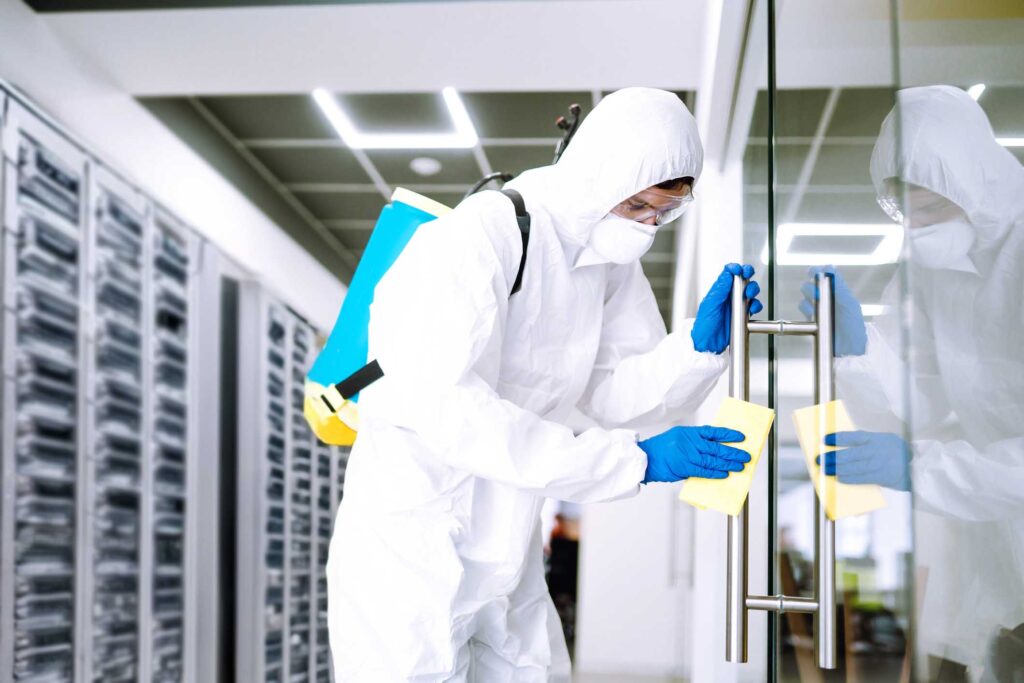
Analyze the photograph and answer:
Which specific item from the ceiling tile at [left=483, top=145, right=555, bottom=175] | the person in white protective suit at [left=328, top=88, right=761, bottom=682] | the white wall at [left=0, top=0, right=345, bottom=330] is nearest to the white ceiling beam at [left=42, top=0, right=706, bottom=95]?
the white wall at [left=0, top=0, right=345, bottom=330]

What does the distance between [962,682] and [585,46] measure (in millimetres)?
3025

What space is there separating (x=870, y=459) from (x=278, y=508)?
16.5ft

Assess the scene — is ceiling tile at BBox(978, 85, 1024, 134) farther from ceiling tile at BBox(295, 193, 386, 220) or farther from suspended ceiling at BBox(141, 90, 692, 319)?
ceiling tile at BBox(295, 193, 386, 220)

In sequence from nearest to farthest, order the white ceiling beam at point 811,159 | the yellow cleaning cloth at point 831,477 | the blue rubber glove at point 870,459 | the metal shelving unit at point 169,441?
the blue rubber glove at point 870,459, the yellow cleaning cloth at point 831,477, the white ceiling beam at point 811,159, the metal shelving unit at point 169,441

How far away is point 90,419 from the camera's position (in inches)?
151

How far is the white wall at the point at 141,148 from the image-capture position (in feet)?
11.5

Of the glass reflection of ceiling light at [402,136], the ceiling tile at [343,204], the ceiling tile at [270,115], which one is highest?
the ceiling tile at [270,115]

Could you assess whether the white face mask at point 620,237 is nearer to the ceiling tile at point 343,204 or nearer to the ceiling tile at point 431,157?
the ceiling tile at point 431,157

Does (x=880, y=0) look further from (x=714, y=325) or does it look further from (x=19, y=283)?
(x=19, y=283)

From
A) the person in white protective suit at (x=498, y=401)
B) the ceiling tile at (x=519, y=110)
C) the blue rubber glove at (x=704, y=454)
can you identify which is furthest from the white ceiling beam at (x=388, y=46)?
the blue rubber glove at (x=704, y=454)

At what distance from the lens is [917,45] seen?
0.88 m

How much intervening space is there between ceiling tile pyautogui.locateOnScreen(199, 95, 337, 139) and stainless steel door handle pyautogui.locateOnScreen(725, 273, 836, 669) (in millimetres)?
3711

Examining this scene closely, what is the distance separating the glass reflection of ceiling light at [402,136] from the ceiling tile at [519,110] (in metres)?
0.06

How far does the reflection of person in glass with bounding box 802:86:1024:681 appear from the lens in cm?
74
